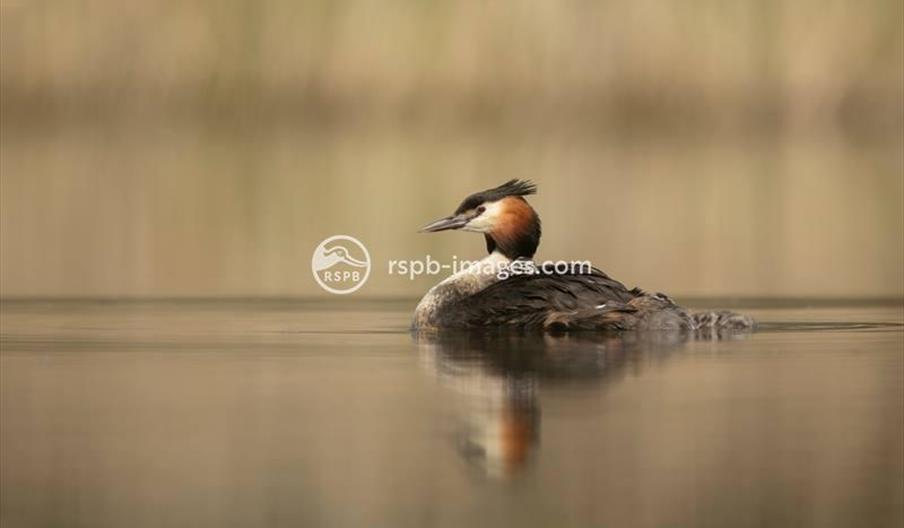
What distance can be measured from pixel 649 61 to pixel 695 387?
46102mm

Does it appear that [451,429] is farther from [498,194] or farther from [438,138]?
[438,138]

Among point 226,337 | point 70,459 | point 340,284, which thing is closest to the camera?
point 70,459

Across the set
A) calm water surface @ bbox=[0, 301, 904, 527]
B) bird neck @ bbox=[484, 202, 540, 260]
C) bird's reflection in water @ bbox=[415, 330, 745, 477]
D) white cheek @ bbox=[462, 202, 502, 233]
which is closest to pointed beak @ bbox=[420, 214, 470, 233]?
white cheek @ bbox=[462, 202, 502, 233]

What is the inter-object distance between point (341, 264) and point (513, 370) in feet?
23.5

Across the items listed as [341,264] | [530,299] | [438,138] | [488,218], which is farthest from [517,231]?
[438,138]

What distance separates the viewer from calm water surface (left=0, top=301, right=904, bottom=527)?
5.98 metres

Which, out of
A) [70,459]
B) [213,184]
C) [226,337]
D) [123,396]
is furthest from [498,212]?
[213,184]

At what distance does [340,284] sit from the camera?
1502cm

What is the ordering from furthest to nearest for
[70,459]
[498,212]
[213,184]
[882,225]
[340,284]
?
1. [213,184]
2. [882,225]
3. [340,284]
4. [498,212]
5. [70,459]

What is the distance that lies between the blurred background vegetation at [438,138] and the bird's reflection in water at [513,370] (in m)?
3.48

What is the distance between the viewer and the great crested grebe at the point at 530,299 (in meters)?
11.2

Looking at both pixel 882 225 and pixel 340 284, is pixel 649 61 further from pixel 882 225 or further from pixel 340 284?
pixel 340 284

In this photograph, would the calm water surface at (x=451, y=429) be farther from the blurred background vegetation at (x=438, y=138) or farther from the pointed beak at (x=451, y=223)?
the blurred background vegetation at (x=438, y=138)

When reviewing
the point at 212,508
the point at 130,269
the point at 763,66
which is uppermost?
the point at 763,66
